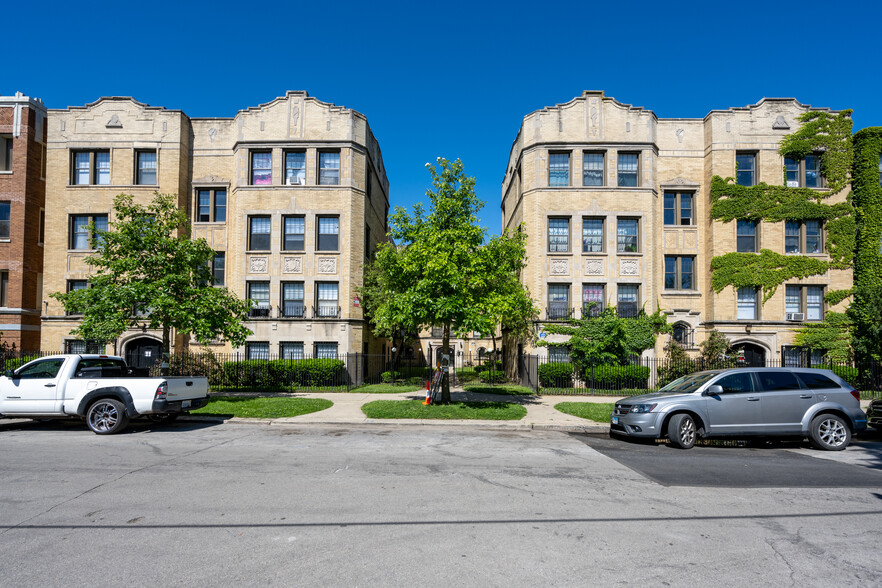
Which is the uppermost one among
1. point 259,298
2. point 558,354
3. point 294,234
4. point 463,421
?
point 294,234

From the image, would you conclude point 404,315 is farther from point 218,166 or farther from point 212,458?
point 218,166

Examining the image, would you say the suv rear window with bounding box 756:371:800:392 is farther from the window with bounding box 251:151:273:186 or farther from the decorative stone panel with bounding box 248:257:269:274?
the window with bounding box 251:151:273:186

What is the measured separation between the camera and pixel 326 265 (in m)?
23.7

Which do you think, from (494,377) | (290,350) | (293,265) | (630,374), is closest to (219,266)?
(293,265)

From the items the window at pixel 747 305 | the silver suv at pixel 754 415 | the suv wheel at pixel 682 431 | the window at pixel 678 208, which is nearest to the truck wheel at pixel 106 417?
the silver suv at pixel 754 415

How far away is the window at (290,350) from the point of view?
2314 centimetres

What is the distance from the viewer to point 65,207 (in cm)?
2408

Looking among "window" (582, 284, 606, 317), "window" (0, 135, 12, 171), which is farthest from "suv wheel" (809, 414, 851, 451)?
"window" (0, 135, 12, 171)

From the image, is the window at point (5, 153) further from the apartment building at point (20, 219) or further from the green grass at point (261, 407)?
the green grass at point (261, 407)

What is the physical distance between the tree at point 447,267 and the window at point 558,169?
31.1 ft

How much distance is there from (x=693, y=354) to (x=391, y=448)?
1849 centimetres

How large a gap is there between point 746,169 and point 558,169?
8796 mm

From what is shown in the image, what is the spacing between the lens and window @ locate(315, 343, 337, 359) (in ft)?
76.1

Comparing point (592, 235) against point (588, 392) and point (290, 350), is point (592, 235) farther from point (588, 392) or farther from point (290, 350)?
point (290, 350)
